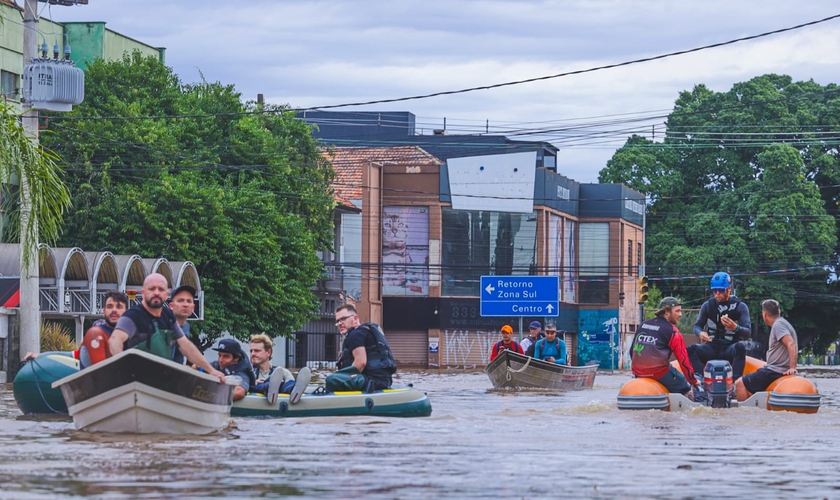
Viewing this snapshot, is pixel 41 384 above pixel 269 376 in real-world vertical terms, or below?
below

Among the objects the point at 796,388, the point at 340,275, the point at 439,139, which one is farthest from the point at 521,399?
the point at 439,139

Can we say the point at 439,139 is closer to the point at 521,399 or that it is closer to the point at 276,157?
the point at 276,157

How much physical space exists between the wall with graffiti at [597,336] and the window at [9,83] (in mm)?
30592

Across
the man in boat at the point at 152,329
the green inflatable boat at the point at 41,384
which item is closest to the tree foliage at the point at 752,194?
the green inflatable boat at the point at 41,384

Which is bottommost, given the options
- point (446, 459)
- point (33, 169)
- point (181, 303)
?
Result: point (446, 459)

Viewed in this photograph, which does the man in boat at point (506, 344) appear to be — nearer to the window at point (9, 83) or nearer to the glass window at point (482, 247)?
the window at point (9, 83)

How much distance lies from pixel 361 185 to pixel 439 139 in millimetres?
7690

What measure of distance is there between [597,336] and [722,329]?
1888 inches

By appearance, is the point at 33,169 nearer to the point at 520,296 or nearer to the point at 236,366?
the point at 236,366

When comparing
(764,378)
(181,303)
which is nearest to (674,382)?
(764,378)

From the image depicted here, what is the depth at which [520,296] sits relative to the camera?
4872 cm

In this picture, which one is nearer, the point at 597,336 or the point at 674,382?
the point at 674,382

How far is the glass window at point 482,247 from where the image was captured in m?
62.5

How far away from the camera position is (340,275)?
59.9 metres
